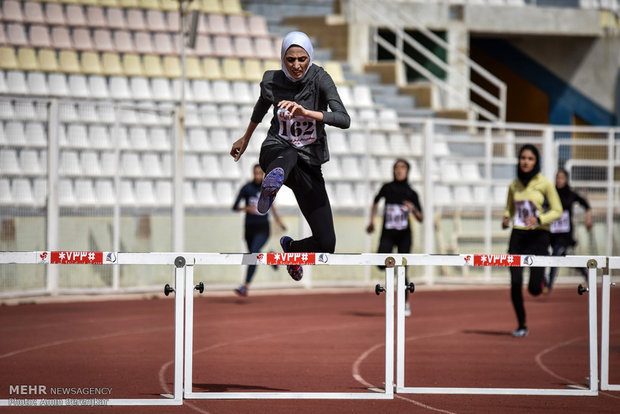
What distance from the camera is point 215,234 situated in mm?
17234

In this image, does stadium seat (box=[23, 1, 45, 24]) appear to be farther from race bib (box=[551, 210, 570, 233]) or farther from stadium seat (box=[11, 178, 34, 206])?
race bib (box=[551, 210, 570, 233])

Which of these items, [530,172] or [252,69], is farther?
[252,69]

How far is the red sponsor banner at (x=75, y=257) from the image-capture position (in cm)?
720

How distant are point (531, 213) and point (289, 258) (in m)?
Result: 4.80

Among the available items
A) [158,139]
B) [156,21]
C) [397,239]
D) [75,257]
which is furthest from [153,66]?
[75,257]

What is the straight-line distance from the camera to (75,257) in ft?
23.7

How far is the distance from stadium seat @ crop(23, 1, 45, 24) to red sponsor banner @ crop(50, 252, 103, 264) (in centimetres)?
1491

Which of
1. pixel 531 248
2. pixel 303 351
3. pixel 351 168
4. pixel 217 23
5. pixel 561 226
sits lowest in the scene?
pixel 303 351

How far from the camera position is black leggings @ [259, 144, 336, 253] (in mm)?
6758

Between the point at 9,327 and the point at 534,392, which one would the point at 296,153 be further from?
the point at 9,327

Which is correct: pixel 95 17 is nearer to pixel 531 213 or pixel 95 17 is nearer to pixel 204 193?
pixel 204 193

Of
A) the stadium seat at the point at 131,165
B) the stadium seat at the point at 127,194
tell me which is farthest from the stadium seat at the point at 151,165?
the stadium seat at the point at 127,194

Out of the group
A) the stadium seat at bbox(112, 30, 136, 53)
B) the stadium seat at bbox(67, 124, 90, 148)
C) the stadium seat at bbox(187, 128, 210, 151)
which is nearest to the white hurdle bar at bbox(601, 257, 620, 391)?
the stadium seat at bbox(67, 124, 90, 148)

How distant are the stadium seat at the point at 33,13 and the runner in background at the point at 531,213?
13.0 meters
